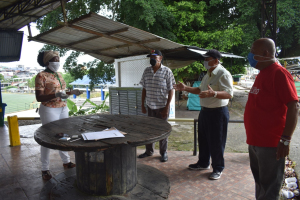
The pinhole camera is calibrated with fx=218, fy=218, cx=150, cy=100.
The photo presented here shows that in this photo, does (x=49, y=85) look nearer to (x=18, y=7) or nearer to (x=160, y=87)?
(x=160, y=87)

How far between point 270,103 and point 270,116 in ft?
0.39

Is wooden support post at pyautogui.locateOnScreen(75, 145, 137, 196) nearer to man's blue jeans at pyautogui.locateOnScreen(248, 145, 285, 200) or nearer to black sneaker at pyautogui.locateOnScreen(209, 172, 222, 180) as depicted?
black sneaker at pyautogui.locateOnScreen(209, 172, 222, 180)

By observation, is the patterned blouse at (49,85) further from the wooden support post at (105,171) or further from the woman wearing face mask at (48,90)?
the wooden support post at (105,171)

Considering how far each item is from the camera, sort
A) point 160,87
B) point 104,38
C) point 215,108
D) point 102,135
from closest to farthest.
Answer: point 102,135 < point 215,108 < point 160,87 < point 104,38

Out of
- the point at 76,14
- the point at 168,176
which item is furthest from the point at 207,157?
the point at 76,14

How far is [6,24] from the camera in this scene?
9312 millimetres

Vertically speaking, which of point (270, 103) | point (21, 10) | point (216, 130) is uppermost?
point (21, 10)

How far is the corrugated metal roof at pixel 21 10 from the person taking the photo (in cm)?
787

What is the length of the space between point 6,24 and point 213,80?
9.82 m

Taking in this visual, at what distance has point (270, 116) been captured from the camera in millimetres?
1970

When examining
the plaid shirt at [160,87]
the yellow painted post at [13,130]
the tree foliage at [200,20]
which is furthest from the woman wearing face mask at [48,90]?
the tree foliage at [200,20]

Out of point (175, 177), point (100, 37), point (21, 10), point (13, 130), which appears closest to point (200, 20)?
point (100, 37)

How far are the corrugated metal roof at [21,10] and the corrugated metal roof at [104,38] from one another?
2396mm

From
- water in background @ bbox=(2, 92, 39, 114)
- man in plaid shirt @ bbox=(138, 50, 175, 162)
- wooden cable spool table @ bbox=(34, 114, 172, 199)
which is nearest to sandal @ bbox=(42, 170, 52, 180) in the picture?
wooden cable spool table @ bbox=(34, 114, 172, 199)
